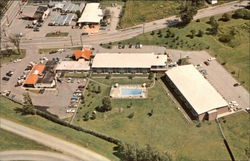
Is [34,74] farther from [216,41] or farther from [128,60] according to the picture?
[216,41]

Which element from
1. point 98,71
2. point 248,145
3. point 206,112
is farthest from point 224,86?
point 98,71

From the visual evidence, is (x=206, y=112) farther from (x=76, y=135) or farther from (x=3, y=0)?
(x=3, y=0)

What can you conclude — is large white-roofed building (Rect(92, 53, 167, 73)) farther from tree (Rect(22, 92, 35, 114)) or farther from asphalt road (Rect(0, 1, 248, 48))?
tree (Rect(22, 92, 35, 114))

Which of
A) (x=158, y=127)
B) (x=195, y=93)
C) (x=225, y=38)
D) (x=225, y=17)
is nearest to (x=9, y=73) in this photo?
(x=158, y=127)

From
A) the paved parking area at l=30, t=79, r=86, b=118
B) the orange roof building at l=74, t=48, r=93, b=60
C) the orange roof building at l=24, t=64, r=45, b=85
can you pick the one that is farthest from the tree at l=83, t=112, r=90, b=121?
the orange roof building at l=74, t=48, r=93, b=60

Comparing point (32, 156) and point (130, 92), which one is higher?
point (130, 92)
